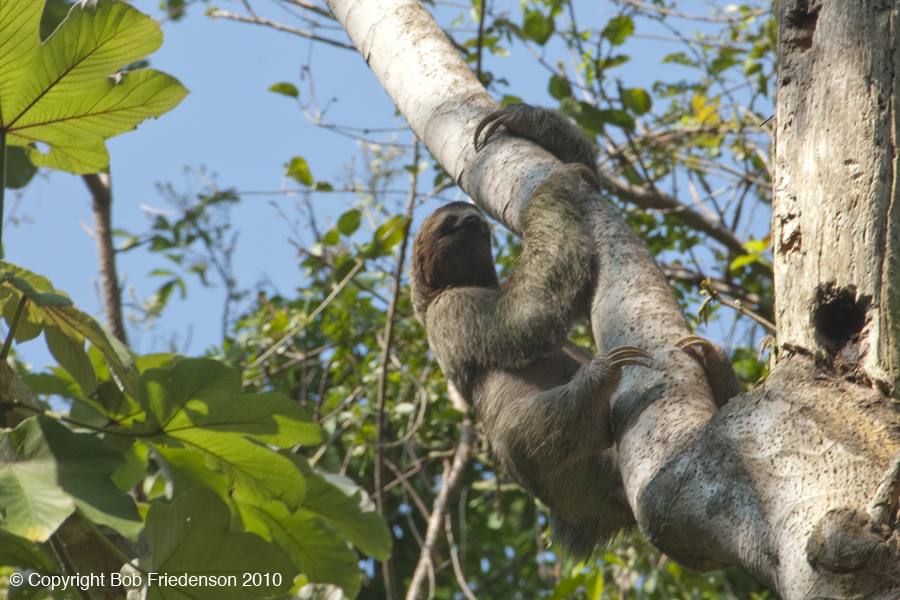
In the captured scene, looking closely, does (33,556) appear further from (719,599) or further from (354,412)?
(719,599)

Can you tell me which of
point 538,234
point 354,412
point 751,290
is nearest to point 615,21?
point 751,290

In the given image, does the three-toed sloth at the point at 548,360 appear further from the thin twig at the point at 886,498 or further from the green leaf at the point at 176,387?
the green leaf at the point at 176,387

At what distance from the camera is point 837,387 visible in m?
1.81

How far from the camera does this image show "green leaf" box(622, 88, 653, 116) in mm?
5695

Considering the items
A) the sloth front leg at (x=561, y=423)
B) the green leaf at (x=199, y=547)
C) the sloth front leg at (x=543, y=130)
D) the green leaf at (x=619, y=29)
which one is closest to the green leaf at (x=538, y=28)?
the green leaf at (x=619, y=29)

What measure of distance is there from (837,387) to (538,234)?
1632mm

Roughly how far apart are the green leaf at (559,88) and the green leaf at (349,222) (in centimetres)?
161

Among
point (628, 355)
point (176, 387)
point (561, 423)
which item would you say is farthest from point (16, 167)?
point (628, 355)

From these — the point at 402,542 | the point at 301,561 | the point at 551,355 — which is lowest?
the point at 402,542

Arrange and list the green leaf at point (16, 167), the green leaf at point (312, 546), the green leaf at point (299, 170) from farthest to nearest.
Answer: the green leaf at point (299, 170) → the green leaf at point (16, 167) → the green leaf at point (312, 546)

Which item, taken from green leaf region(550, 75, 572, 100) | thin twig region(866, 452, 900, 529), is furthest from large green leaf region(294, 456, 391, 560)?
green leaf region(550, 75, 572, 100)

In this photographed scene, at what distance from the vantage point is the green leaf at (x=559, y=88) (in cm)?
516

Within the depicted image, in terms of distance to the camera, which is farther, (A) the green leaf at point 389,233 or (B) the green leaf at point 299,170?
(B) the green leaf at point 299,170

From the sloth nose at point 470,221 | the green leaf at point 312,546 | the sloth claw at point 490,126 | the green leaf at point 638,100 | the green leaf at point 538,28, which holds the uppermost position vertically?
the green leaf at point 538,28
